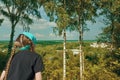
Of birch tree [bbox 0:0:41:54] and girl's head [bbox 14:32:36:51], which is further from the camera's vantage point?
birch tree [bbox 0:0:41:54]

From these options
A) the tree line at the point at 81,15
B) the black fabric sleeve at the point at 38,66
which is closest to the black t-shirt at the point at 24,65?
the black fabric sleeve at the point at 38,66

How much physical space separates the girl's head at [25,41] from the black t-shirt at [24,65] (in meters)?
0.09

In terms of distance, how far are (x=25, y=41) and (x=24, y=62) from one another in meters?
0.28

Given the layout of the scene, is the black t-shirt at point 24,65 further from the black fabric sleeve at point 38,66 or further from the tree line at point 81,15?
the tree line at point 81,15

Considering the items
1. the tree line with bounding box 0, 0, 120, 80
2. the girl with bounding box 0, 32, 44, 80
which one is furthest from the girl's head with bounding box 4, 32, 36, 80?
the tree line with bounding box 0, 0, 120, 80

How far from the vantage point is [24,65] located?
4844 mm

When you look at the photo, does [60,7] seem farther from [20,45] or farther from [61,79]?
[20,45]

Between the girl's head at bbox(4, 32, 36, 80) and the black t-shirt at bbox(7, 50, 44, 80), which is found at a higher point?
the girl's head at bbox(4, 32, 36, 80)

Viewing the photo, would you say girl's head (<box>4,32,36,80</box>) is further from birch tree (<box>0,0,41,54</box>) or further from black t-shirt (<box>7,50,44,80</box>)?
birch tree (<box>0,0,41,54</box>)

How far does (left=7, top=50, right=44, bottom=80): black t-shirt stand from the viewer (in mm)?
4823

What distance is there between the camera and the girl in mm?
4777

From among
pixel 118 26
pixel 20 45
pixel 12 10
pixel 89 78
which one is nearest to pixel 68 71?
pixel 89 78

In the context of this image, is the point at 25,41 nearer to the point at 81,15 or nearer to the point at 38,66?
the point at 38,66

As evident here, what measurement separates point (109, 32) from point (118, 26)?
5.28 ft
